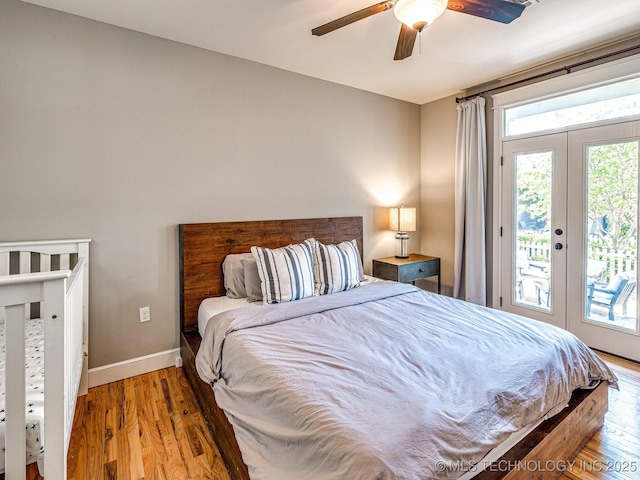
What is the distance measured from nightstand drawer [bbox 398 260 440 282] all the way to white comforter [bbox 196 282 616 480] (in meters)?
1.28

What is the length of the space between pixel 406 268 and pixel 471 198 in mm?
1051

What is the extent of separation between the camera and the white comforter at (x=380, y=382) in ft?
3.53

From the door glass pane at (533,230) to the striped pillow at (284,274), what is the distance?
2280 millimetres

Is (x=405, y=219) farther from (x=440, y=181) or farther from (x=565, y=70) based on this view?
(x=565, y=70)

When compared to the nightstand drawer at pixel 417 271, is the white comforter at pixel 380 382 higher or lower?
lower

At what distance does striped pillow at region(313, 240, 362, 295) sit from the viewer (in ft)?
8.99

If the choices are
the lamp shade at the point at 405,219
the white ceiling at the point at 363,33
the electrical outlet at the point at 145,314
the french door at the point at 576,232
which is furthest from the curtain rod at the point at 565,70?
the electrical outlet at the point at 145,314

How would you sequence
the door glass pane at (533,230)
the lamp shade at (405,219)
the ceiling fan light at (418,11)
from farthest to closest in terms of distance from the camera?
1. the lamp shade at (405,219)
2. the door glass pane at (533,230)
3. the ceiling fan light at (418,11)

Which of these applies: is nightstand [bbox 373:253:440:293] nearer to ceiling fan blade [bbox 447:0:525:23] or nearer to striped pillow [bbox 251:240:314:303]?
striped pillow [bbox 251:240:314:303]

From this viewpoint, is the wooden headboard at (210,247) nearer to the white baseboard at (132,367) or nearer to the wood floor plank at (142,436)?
the white baseboard at (132,367)

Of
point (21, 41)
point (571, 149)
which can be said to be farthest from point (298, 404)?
point (571, 149)

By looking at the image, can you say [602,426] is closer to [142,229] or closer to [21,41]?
[142,229]

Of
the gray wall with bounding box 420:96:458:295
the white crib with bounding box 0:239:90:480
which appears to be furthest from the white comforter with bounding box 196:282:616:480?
the gray wall with bounding box 420:96:458:295

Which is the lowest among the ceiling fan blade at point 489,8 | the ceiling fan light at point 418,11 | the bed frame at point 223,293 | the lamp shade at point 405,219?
the bed frame at point 223,293
